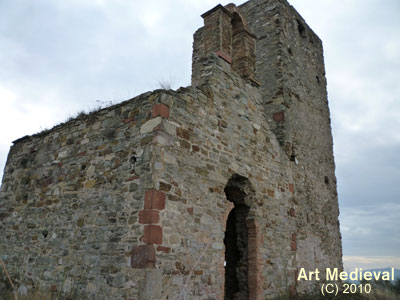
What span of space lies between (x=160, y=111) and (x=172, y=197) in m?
1.35

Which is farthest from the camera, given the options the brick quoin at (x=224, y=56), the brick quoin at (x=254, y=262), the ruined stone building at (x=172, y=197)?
the brick quoin at (x=224, y=56)

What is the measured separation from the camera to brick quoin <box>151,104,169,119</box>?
5.47 metres

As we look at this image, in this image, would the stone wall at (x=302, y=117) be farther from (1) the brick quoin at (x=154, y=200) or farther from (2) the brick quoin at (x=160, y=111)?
(1) the brick quoin at (x=154, y=200)

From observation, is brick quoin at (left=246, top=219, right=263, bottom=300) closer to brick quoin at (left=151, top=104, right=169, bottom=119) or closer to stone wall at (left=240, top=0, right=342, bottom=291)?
stone wall at (left=240, top=0, right=342, bottom=291)

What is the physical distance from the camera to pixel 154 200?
16.3ft

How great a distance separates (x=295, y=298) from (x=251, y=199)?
2.35 meters

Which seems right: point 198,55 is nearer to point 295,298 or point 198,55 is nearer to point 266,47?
point 266,47

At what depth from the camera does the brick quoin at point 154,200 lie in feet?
16.3

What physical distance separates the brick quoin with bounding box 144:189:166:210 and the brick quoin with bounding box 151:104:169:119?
1227 mm

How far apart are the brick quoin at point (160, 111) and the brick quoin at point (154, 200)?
4.03ft

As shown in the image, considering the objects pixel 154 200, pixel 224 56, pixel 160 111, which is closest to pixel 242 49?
pixel 224 56

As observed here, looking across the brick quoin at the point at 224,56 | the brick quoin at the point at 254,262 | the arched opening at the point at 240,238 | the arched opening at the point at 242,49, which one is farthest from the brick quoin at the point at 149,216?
the arched opening at the point at 242,49

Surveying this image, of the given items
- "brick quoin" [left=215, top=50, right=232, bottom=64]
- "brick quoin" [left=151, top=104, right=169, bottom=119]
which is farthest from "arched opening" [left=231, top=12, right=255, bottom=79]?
"brick quoin" [left=151, top=104, right=169, bottom=119]

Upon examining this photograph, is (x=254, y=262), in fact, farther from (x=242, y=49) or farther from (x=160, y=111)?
(x=242, y=49)
